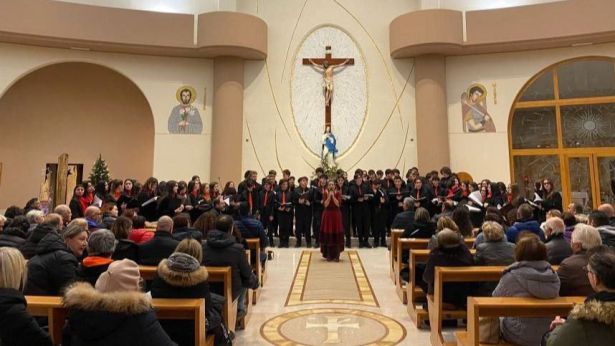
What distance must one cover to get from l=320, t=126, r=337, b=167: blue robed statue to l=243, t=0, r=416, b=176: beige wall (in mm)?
323

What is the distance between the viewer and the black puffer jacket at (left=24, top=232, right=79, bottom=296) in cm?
280

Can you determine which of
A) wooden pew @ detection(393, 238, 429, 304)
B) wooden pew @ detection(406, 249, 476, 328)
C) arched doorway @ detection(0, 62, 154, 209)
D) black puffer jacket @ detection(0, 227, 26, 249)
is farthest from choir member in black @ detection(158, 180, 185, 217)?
arched doorway @ detection(0, 62, 154, 209)

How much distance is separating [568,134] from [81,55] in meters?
13.3

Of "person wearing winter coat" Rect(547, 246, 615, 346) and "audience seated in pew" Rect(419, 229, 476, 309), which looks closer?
"person wearing winter coat" Rect(547, 246, 615, 346)

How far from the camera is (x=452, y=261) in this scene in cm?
358

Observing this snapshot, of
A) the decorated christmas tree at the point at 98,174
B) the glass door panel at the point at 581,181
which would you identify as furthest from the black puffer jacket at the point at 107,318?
the glass door panel at the point at 581,181

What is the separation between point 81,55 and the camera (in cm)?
1125

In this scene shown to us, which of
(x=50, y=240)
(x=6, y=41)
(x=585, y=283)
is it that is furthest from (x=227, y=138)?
(x=585, y=283)

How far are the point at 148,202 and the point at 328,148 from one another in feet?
19.4

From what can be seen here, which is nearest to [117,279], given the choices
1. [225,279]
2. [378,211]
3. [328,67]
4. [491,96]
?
[225,279]

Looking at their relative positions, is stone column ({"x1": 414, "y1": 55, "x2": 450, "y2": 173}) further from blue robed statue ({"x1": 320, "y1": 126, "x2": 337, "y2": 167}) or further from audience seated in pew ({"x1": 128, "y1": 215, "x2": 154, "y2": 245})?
audience seated in pew ({"x1": 128, "y1": 215, "x2": 154, "y2": 245})

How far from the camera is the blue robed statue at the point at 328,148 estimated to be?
→ 11766 mm

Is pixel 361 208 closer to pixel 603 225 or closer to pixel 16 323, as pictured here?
pixel 603 225

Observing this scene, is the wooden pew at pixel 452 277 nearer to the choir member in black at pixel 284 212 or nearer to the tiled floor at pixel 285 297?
the tiled floor at pixel 285 297
